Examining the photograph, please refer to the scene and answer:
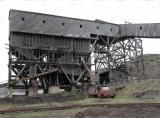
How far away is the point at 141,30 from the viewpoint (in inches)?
2306

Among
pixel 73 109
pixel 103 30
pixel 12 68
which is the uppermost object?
pixel 103 30

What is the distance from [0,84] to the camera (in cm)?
4688

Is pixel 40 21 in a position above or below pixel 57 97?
above

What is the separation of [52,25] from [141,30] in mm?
17038

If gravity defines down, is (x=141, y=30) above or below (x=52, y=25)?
above

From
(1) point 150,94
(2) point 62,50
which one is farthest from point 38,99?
(2) point 62,50

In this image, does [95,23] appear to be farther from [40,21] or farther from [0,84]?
[0,84]

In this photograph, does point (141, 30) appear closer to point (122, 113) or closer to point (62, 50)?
point (62, 50)

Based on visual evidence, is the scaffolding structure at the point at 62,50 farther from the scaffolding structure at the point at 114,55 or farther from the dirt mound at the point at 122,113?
the dirt mound at the point at 122,113

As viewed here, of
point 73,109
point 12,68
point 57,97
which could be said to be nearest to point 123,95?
point 57,97

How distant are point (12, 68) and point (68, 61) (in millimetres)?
8687

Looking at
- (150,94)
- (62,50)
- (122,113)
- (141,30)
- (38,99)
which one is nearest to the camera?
(122,113)

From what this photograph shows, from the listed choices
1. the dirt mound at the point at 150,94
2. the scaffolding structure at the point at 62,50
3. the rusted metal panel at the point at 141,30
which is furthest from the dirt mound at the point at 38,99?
the rusted metal panel at the point at 141,30

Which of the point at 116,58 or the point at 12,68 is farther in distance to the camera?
the point at 116,58
